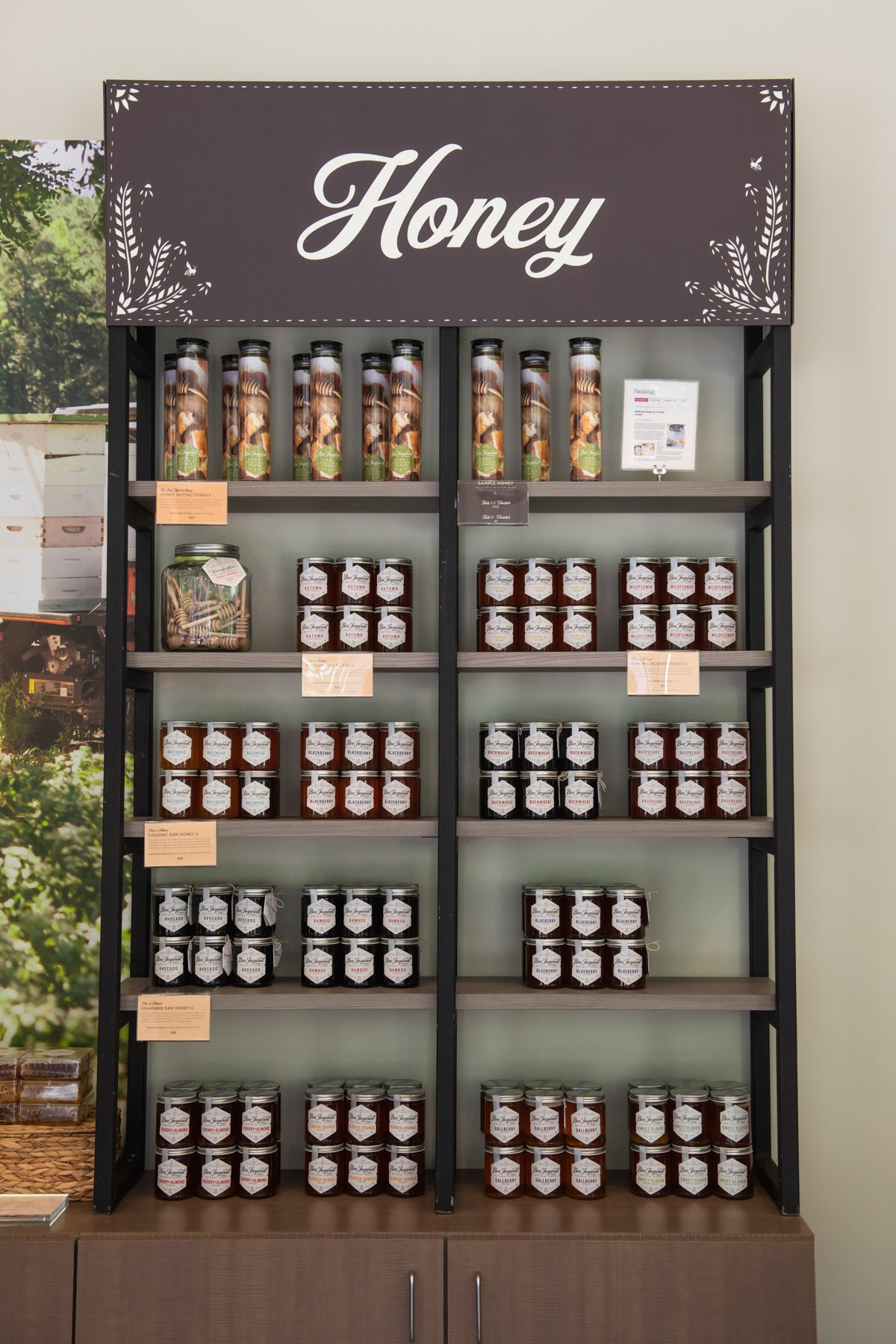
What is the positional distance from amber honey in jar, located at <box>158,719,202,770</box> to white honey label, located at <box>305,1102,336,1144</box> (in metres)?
0.72

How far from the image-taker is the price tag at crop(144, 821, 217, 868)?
217 centimetres

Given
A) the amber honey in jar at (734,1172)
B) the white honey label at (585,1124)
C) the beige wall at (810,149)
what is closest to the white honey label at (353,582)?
the beige wall at (810,149)

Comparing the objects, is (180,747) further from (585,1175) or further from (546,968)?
(585,1175)

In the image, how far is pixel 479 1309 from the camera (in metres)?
2.04

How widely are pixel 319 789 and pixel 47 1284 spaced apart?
3.37 ft

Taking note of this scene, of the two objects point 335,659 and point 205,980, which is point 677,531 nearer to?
point 335,659

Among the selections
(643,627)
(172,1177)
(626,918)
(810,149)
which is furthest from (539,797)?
(810,149)

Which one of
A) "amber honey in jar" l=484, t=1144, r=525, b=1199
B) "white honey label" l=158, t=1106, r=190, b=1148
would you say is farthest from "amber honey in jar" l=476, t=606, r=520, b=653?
"white honey label" l=158, t=1106, r=190, b=1148

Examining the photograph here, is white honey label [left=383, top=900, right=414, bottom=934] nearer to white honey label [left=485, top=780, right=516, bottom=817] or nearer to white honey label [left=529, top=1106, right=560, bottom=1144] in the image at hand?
white honey label [left=485, top=780, right=516, bottom=817]

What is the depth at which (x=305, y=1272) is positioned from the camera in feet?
6.73

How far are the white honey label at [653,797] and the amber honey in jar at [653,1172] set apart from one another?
2.18 feet

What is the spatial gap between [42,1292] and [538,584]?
1620 mm

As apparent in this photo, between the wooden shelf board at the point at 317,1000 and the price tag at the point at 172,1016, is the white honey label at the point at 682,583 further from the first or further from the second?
the price tag at the point at 172,1016

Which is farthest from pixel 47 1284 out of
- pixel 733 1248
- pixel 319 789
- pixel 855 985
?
pixel 855 985
